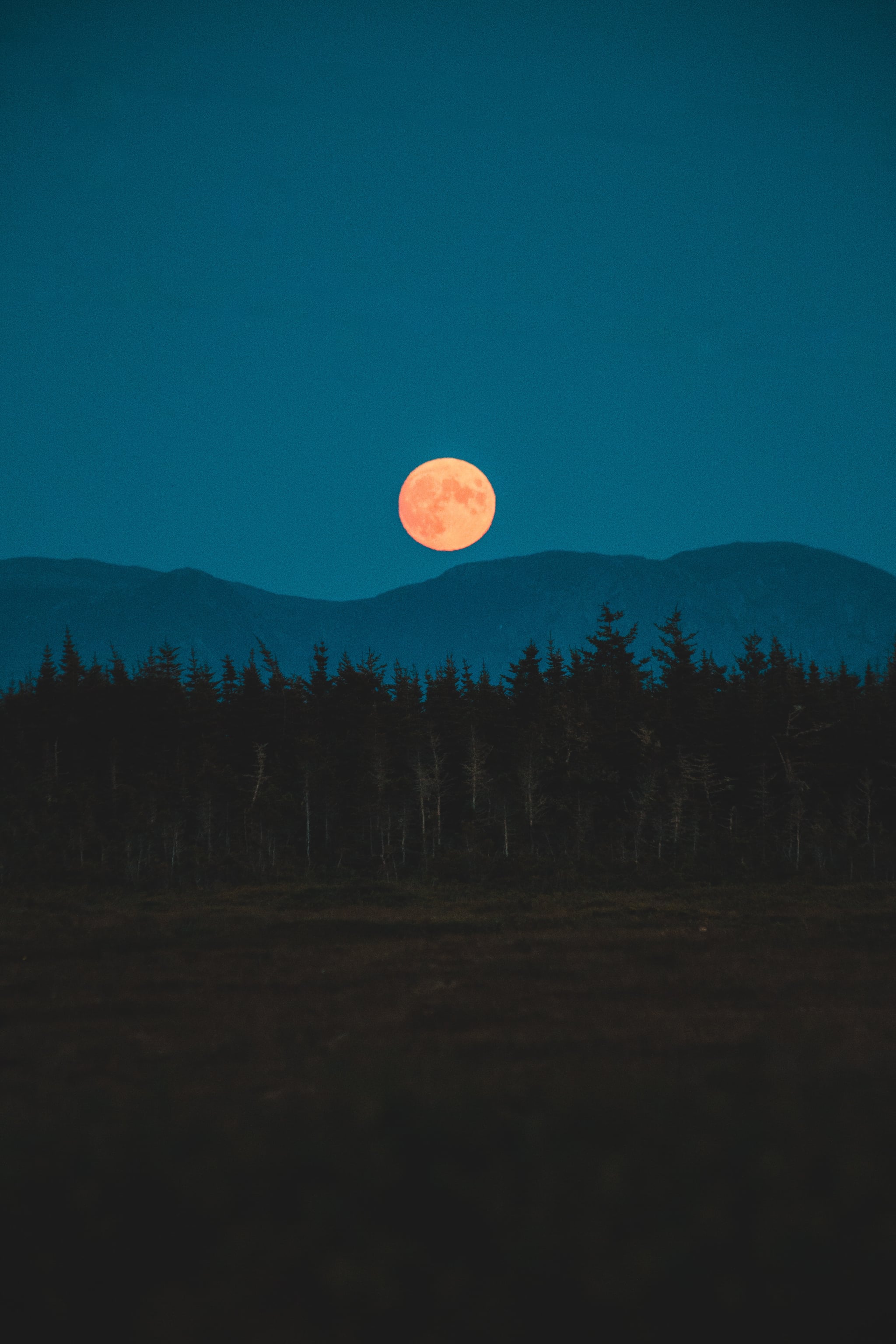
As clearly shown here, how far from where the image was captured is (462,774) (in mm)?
61250

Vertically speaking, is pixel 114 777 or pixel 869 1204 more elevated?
pixel 114 777

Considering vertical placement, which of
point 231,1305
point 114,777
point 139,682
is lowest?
point 231,1305

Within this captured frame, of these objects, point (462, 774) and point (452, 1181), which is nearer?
point (452, 1181)

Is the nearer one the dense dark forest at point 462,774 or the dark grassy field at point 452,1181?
the dark grassy field at point 452,1181

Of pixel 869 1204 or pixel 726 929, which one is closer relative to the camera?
pixel 869 1204

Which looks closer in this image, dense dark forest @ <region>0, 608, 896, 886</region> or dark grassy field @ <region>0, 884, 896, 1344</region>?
dark grassy field @ <region>0, 884, 896, 1344</region>

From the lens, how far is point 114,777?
58094mm

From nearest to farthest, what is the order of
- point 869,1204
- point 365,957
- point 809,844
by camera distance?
1. point 869,1204
2. point 365,957
3. point 809,844

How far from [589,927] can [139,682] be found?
51375mm

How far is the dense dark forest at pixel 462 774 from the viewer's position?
4744cm

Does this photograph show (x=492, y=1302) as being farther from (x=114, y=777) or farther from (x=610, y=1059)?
(x=114, y=777)

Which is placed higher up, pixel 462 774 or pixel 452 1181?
pixel 462 774

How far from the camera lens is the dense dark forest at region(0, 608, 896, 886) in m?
47.4

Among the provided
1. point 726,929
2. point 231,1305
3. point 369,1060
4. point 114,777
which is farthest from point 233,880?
point 231,1305
